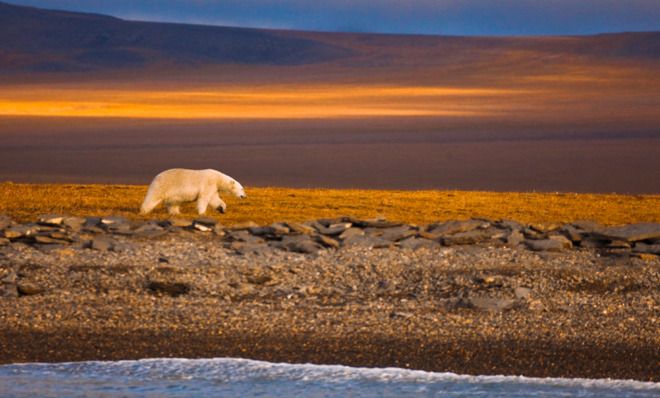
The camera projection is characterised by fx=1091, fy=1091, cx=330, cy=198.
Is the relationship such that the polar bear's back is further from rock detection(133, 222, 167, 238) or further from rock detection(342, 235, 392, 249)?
rock detection(342, 235, 392, 249)

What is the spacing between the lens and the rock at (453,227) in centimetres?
1627

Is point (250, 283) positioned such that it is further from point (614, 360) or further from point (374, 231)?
point (614, 360)

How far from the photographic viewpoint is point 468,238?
16.0m

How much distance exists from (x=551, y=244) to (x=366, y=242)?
2.65 metres

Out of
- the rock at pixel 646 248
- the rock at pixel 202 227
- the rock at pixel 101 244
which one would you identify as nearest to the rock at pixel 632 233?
the rock at pixel 646 248

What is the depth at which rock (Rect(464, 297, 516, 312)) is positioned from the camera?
37.8ft

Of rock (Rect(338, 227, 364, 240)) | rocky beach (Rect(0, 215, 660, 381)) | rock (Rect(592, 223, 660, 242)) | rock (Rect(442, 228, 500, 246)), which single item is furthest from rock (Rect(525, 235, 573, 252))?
rock (Rect(338, 227, 364, 240))

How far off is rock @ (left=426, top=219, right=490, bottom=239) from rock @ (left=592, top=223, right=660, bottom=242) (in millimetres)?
1755

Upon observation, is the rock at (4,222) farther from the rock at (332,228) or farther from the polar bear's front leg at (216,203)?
the rock at (332,228)

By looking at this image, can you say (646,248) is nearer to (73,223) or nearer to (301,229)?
(301,229)

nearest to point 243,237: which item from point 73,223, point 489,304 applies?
point 73,223

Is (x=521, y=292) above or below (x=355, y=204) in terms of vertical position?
below

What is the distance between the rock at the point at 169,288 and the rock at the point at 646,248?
21.5 feet

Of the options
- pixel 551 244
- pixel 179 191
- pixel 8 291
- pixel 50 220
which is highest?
pixel 179 191
